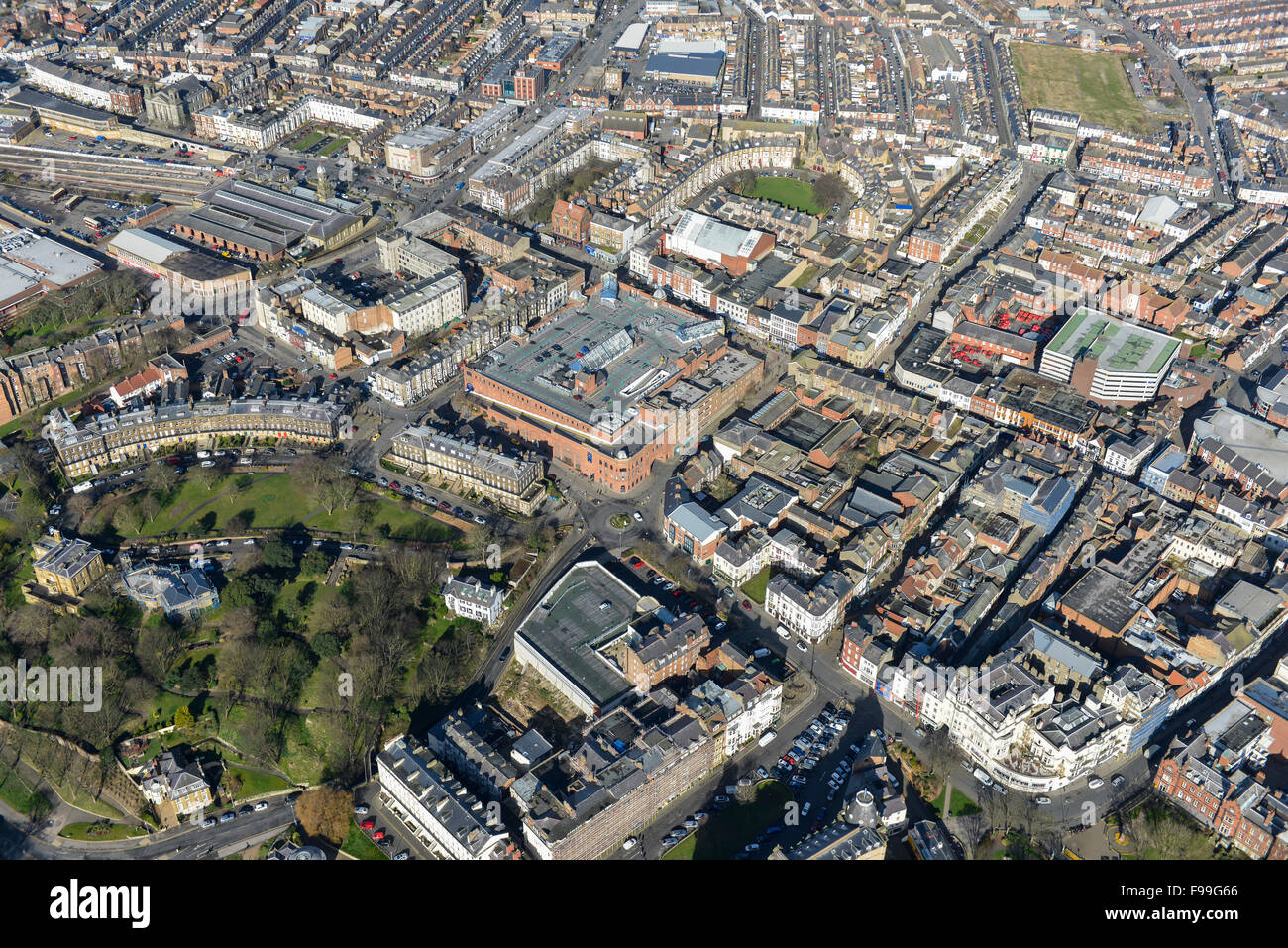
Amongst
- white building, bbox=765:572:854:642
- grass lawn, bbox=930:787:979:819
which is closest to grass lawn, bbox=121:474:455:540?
white building, bbox=765:572:854:642

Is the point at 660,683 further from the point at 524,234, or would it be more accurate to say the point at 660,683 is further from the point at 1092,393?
the point at 524,234

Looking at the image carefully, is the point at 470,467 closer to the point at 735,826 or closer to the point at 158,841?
the point at 158,841

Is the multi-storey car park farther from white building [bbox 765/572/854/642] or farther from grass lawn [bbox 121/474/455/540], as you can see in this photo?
white building [bbox 765/572/854/642]

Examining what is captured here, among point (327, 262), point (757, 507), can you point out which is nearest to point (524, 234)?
Result: point (327, 262)

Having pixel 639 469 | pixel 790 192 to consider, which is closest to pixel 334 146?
pixel 790 192

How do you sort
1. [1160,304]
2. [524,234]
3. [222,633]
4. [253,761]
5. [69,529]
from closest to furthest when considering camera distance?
[253,761]
[222,633]
[69,529]
[1160,304]
[524,234]

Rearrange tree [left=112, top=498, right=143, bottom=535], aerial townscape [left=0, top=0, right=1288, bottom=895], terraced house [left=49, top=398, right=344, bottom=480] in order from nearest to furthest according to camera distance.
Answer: aerial townscape [left=0, top=0, right=1288, bottom=895], tree [left=112, top=498, right=143, bottom=535], terraced house [left=49, top=398, right=344, bottom=480]

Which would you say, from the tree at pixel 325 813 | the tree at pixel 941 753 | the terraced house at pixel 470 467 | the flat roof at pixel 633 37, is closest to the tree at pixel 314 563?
the terraced house at pixel 470 467
